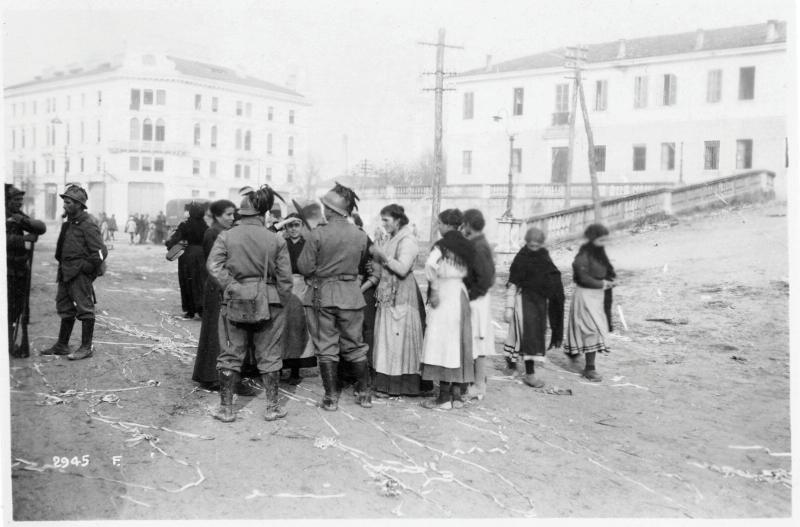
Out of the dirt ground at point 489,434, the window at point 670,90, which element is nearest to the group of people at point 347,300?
the dirt ground at point 489,434

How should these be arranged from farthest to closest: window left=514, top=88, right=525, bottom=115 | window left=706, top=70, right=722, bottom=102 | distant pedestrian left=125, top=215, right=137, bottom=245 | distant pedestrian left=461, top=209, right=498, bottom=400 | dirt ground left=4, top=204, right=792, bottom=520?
distant pedestrian left=125, top=215, right=137, bottom=245 → window left=514, top=88, right=525, bottom=115 → window left=706, top=70, right=722, bottom=102 → distant pedestrian left=461, top=209, right=498, bottom=400 → dirt ground left=4, top=204, right=792, bottom=520

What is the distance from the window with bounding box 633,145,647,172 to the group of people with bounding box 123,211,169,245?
30.2 feet

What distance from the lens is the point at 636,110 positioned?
264 inches

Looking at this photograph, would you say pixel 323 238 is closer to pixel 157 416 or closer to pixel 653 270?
pixel 157 416

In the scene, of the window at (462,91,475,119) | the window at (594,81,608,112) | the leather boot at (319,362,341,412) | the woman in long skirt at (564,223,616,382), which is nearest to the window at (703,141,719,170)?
the window at (594,81,608,112)

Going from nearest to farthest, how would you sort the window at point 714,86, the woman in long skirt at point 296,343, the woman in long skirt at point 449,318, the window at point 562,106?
the woman in long skirt at point 449,318 < the woman in long skirt at point 296,343 < the window at point 714,86 < the window at point 562,106

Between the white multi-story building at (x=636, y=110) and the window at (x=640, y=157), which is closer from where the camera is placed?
the white multi-story building at (x=636, y=110)

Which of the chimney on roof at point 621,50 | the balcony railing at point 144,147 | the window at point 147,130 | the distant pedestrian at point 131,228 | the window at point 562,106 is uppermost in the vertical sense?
the chimney on roof at point 621,50

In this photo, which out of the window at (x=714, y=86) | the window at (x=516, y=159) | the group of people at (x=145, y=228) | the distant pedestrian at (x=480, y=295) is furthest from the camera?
the group of people at (x=145, y=228)

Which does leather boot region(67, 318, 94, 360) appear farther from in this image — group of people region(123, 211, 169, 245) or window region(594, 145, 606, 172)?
group of people region(123, 211, 169, 245)

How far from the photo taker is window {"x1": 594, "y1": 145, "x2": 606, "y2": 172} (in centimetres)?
755

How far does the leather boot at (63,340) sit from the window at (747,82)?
20.1ft

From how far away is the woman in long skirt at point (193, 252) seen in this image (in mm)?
7875

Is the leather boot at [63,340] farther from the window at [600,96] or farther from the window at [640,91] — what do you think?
the window at [640,91]
